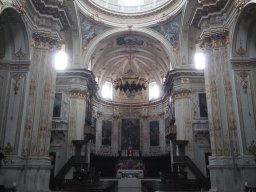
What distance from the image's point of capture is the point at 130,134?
26.8m

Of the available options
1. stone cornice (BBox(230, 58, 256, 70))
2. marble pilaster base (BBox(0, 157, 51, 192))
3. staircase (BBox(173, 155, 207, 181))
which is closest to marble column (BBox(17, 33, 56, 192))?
marble pilaster base (BBox(0, 157, 51, 192))

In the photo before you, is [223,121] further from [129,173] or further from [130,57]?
[130,57]

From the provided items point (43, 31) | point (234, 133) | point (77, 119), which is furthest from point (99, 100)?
point (234, 133)

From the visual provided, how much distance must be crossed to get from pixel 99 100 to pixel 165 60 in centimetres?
705

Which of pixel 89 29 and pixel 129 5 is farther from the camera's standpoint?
pixel 129 5

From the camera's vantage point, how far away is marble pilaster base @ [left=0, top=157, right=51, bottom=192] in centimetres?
976

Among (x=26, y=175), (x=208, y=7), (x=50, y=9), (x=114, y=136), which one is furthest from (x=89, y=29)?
(x=26, y=175)

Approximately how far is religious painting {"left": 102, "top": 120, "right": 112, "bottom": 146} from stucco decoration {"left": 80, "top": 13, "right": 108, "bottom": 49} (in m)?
8.36

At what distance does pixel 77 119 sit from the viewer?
63.0ft

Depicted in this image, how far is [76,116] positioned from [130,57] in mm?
9917

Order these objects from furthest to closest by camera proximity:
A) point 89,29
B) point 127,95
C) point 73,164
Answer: point 127,95 → point 89,29 → point 73,164

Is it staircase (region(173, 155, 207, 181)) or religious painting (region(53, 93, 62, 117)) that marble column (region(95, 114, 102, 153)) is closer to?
religious painting (region(53, 93, 62, 117))

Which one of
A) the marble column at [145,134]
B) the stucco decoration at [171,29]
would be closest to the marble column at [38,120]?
the stucco decoration at [171,29]

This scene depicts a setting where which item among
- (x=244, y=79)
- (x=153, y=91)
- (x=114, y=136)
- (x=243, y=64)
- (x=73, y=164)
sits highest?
(x=153, y=91)
